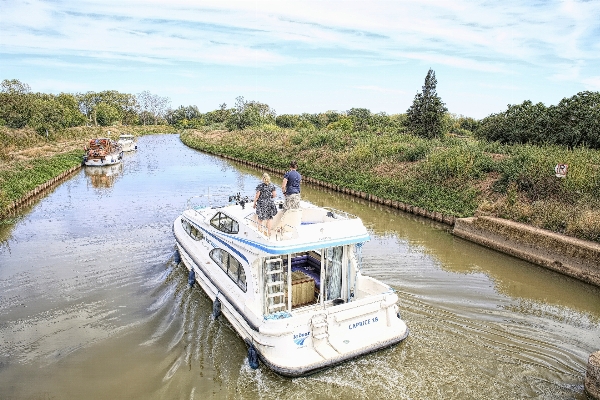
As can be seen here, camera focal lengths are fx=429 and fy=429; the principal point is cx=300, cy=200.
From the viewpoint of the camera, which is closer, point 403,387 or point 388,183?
point 403,387

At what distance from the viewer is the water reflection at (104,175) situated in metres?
27.0

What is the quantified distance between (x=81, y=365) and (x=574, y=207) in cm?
1555

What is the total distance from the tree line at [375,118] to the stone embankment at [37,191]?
25361 millimetres

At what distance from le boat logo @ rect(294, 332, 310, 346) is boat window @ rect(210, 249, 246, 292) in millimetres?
1638

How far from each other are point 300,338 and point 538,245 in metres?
9.56

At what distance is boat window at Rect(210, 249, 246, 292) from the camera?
8.58m

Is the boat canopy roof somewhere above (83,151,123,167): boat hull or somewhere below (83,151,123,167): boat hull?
above

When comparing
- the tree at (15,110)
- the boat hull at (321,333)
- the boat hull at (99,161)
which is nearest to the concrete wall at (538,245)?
the boat hull at (321,333)

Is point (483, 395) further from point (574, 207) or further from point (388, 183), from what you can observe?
point (388, 183)

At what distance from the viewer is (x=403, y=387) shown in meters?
7.32

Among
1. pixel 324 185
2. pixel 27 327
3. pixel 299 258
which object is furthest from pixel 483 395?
pixel 324 185

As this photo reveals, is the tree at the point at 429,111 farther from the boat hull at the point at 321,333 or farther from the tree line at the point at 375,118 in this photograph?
the boat hull at the point at 321,333

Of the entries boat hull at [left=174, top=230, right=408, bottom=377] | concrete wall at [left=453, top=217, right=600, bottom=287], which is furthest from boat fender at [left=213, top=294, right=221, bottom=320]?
concrete wall at [left=453, top=217, right=600, bottom=287]

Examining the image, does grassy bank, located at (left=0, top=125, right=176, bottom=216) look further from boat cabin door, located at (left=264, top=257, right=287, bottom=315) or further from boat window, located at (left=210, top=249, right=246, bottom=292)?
boat cabin door, located at (left=264, top=257, right=287, bottom=315)
